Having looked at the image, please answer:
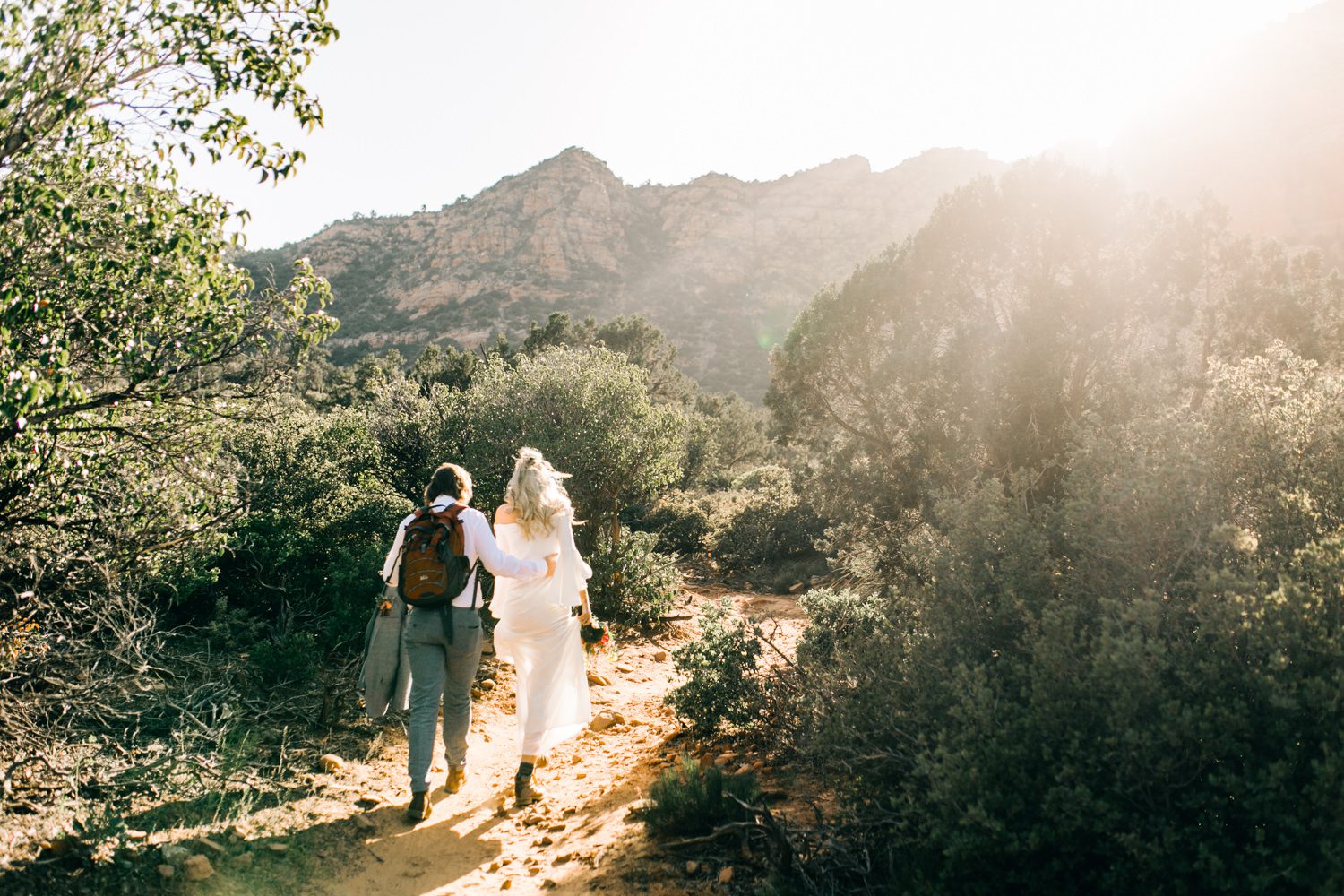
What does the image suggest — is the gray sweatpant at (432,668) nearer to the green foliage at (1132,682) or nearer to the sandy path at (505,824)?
the sandy path at (505,824)

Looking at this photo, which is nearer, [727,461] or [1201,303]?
[1201,303]

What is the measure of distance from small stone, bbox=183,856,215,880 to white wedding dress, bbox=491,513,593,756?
199 centimetres

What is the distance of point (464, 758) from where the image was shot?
5.13m

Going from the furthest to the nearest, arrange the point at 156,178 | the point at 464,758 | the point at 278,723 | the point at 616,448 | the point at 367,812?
the point at 616,448 → the point at 278,723 → the point at 464,758 → the point at 367,812 → the point at 156,178

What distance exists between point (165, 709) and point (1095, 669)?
604 centimetres

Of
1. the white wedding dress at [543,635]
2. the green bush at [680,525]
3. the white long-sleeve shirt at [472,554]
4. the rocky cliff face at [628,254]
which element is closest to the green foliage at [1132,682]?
the white wedding dress at [543,635]

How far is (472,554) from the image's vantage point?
4.74 meters

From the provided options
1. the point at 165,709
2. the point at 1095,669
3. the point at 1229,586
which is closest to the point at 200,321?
the point at 165,709

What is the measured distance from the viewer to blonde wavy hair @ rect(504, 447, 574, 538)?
199 inches

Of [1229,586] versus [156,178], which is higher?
[156,178]

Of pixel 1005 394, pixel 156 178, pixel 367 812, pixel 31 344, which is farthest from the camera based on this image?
pixel 1005 394

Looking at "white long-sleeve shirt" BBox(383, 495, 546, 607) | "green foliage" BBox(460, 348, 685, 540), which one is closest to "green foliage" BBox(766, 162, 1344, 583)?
"green foliage" BBox(460, 348, 685, 540)

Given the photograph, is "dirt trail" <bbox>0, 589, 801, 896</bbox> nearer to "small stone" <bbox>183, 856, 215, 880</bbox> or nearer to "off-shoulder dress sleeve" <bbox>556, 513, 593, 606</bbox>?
"small stone" <bbox>183, 856, 215, 880</bbox>

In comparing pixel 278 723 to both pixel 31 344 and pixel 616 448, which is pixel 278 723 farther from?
pixel 616 448
